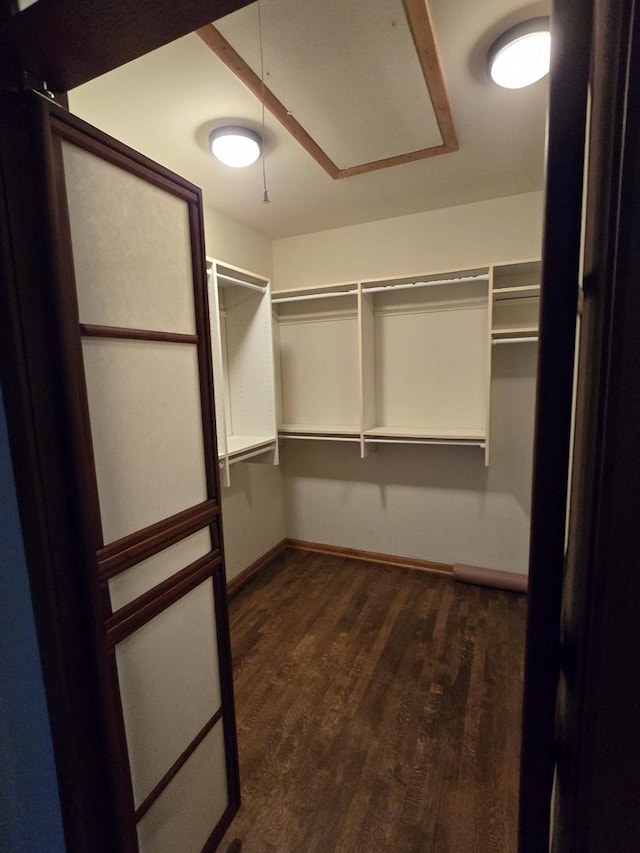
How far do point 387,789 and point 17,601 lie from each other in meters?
1.55

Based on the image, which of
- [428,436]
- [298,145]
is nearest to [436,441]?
[428,436]

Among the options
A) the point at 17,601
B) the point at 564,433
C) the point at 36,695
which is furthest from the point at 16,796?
Result: the point at 564,433

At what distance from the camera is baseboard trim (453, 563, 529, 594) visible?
9.26 ft

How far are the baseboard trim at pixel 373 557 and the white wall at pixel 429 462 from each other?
53 millimetres

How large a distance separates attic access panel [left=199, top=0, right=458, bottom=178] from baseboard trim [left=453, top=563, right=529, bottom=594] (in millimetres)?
2748

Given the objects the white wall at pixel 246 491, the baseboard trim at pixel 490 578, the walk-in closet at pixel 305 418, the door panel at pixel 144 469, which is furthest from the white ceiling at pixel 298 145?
the baseboard trim at pixel 490 578

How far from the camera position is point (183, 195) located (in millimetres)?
1162

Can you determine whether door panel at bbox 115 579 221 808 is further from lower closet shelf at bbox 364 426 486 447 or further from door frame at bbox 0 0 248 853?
lower closet shelf at bbox 364 426 486 447

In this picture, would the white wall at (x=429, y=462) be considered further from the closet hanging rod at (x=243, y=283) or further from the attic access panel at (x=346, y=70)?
the attic access panel at (x=346, y=70)

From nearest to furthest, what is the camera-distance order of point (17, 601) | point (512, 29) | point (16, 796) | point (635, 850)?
point (635, 850)
point (17, 601)
point (16, 796)
point (512, 29)

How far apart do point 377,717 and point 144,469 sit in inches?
66.1

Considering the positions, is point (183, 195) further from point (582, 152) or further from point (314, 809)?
point (314, 809)

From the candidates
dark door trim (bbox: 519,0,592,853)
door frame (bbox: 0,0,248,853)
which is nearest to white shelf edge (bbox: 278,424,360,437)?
door frame (bbox: 0,0,248,853)

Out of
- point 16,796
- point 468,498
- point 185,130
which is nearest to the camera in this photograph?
point 16,796
